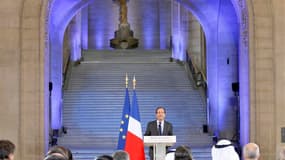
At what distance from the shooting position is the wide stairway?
56.5ft

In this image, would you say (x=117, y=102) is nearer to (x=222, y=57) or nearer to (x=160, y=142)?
(x=222, y=57)

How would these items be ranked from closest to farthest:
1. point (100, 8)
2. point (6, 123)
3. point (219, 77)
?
point (6, 123) < point (219, 77) < point (100, 8)

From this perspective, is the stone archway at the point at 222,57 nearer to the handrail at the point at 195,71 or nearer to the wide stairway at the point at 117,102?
the wide stairway at the point at 117,102

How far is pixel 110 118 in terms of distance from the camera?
18.8 meters

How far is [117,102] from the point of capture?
20.0 metres

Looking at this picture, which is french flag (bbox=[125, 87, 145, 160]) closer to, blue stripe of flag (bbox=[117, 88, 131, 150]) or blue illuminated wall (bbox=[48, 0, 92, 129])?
blue stripe of flag (bbox=[117, 88, 131, 150])

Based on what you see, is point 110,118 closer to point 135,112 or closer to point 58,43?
point 58,43

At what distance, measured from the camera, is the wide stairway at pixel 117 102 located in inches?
679

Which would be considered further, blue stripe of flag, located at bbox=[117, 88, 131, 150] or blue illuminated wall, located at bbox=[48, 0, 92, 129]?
blue illuminated wall, located at bbox=[48, 0, 92, 129]

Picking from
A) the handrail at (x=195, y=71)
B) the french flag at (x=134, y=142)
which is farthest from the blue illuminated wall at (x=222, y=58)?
the french flag at (x=134, y=142)

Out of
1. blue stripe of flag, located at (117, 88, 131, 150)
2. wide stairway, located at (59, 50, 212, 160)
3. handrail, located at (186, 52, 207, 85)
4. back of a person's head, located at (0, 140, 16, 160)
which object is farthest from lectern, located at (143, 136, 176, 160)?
handrail, located at (186, 52, 207, 85)

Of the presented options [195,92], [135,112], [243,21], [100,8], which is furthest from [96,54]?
[135,112]

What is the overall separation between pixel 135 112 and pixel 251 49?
3955mm

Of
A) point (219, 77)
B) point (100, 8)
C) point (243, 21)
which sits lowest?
point (219, 77)
